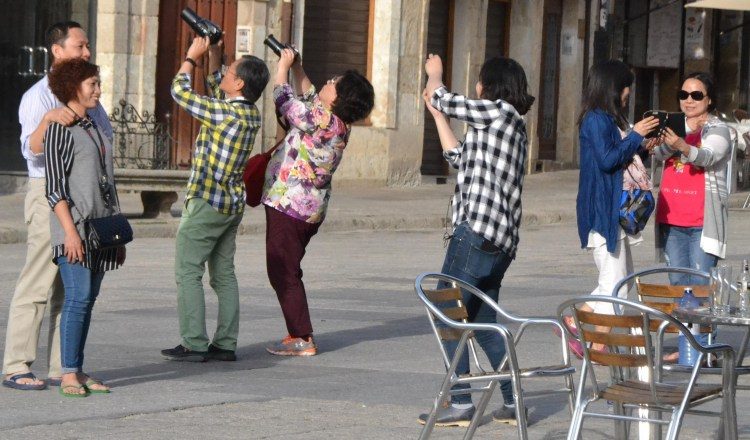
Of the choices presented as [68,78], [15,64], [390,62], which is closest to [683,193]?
[68,78]

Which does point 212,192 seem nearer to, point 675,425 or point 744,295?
point 744,295

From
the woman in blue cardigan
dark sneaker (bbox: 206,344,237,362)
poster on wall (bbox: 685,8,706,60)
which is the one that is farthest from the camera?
poster on wall (bbox: 685,8,706,60)

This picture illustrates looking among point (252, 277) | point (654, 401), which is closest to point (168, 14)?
point (252, 277)

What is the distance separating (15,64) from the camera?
70.4 ft

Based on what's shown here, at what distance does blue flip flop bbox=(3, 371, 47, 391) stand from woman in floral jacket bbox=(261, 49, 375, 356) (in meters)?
1.91

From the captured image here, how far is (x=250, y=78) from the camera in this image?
9.38 metres

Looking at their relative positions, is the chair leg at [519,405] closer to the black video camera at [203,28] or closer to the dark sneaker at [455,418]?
the dark sneaker at [455,418]

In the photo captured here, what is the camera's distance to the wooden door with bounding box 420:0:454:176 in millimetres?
27141

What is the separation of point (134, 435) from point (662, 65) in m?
28.8

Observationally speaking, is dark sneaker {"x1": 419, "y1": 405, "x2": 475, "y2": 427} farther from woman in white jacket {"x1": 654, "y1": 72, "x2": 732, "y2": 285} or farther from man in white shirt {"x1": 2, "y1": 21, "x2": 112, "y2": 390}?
woman in white jacket {"x1": 654, "y1": 72, "x2": 732, "y2": 285}

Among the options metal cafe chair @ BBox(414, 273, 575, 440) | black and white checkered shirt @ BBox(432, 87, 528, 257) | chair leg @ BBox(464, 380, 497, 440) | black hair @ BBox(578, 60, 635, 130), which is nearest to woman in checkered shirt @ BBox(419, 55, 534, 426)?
black and white checkered shirt @ BBox(432, 87, 528, 257)

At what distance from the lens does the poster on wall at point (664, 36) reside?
34594 millimetres

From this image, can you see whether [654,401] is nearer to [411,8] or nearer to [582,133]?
[582,133]

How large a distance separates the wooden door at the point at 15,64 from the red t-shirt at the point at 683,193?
13099mm
